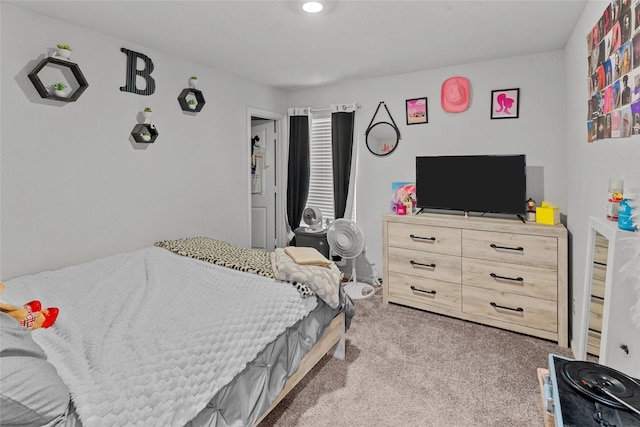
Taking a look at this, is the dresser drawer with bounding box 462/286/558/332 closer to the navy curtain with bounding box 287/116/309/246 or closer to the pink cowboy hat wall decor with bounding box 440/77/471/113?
the pink cowboy hat wall decor with bounding box 440/77/471/113

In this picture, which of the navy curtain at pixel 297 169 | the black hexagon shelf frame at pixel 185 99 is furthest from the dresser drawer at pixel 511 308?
the black hexagon shelf frame at pixel 185 99

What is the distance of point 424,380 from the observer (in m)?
2.23

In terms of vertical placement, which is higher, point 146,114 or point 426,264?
point 146,114

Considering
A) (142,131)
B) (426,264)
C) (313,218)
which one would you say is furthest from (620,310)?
(142,131)

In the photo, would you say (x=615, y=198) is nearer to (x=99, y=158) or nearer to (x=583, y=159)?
(x=583, y=159)

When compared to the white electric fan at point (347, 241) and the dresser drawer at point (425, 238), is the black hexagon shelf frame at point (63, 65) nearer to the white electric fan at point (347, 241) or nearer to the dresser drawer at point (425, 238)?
the white electric fan at point (347, 241)

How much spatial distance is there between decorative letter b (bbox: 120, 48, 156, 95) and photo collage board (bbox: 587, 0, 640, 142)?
10.4 feet

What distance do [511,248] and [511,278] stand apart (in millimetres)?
255

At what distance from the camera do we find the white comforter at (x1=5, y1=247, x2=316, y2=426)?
47.0 inches

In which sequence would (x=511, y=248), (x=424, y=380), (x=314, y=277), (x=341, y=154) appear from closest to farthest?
(x=314, y=277), (x=424, y=380), (x=511, y=248), (x=341, y=154)

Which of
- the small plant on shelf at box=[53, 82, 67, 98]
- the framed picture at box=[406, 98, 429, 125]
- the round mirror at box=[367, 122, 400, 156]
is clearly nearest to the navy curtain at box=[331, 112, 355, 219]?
the round mirror at box=[367, 122, 400, 156]

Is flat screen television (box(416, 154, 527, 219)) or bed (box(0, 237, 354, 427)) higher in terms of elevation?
flat screen television (box(416, 154, 527, 219))

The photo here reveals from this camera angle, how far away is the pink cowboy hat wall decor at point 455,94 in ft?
11.2

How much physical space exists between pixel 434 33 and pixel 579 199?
1633 mm
